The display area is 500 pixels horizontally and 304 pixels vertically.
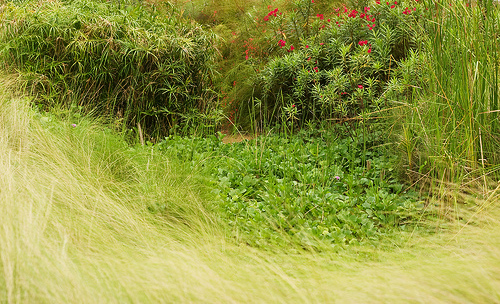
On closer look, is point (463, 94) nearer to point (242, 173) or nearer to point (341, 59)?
point (242, 173)

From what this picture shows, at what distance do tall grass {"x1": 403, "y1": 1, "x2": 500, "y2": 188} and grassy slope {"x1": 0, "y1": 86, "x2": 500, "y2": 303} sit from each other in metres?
0.60

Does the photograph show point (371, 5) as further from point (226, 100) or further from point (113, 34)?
point (113, 34)

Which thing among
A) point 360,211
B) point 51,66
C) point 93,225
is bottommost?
point 360,211

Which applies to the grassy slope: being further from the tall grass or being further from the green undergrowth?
the tall grass

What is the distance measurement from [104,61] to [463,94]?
3.51 meters

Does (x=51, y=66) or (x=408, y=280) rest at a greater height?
(x=51, y=66)

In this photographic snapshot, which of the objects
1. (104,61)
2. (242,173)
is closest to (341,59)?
(242,173)

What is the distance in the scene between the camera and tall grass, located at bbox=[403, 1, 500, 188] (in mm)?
2496

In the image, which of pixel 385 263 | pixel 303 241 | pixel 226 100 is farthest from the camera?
pixel 226 100

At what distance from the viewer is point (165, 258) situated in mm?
1765

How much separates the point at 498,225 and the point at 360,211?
0.94 meters

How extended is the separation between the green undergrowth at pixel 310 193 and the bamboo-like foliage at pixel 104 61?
855mm

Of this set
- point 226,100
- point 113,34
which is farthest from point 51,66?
point 226,100

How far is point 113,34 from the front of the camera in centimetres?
452
